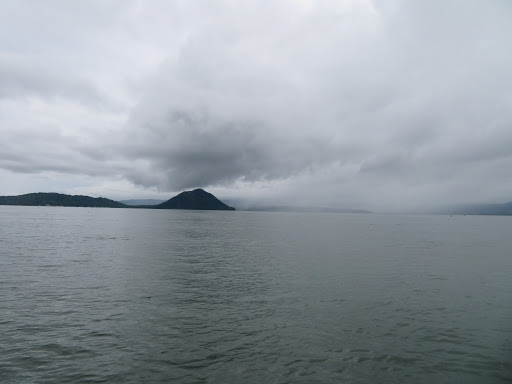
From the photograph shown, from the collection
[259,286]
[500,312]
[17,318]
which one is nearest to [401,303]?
[500,312]

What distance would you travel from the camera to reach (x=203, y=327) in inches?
988

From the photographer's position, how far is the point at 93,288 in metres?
35.7

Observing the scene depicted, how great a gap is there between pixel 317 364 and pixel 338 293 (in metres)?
17.4

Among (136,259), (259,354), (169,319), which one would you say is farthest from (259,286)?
(136,259)

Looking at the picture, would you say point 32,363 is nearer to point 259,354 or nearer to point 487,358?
point 259,354

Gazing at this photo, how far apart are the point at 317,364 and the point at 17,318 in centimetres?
2431

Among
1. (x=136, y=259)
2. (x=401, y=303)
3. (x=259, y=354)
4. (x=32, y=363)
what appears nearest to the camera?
(x=32, y=363)

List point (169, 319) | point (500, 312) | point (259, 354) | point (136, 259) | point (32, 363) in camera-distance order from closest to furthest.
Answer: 1. point (32, 363)
2. point (259, 354)
3. point (169, 319)
4. point (500, 312)
5. point (136, 259)

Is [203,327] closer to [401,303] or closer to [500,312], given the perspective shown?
[401,303]

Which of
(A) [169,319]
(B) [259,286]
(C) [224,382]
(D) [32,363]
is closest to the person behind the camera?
(C) [224,382]

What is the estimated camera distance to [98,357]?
19.8 m

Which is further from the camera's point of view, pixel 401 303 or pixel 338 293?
pixel 338 293

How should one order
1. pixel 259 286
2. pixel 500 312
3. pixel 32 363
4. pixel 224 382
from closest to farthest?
pixel 224 382
pixel 32 363
pixel 500 312
pixel 259 286

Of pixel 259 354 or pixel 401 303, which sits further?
pixel 401 303
